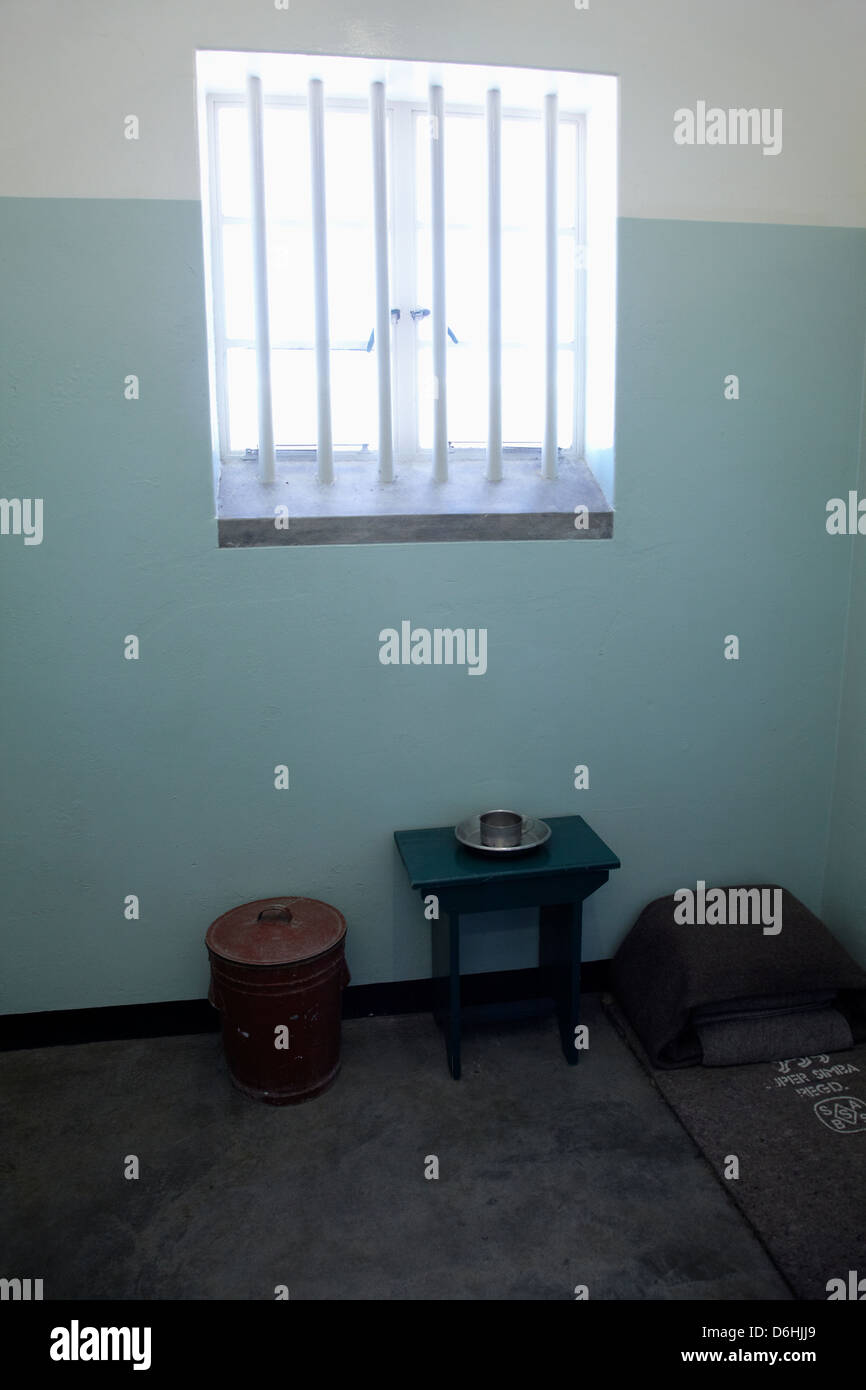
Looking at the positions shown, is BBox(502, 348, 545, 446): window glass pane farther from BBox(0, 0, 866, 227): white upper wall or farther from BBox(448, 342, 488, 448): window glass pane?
BBox(0, 0, 866, 227): white upper wall

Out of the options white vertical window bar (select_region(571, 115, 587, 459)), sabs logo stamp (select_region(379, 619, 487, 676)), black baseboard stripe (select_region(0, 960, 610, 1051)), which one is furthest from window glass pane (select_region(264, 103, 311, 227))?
black baseboard stripe (select_region(0, 960, 610, 1051))

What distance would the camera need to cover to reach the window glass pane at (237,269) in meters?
2.97

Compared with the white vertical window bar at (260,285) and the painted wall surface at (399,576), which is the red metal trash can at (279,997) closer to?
the painted wall surface at (399,576)

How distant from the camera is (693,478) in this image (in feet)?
9.99

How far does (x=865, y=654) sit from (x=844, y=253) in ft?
4.21

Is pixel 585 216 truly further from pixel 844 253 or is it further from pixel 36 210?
pixel 36 210

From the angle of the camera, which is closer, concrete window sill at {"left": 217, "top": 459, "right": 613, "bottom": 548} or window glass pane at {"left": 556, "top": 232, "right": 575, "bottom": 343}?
concrete window sill at {"left": 217, "top": 459, "right": 613, "bottom": 548}

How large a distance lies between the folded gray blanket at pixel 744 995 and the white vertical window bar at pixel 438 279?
5.67ft

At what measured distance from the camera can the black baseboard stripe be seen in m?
3.02

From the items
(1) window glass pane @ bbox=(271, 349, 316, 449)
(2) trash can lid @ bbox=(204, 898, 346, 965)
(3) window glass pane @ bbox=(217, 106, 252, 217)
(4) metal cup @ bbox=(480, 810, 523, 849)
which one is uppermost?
(3) window glass pane @ bbox=(217, 106, 252, 217)

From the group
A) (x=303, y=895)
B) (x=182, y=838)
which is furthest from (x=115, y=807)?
(x=303, y=895)

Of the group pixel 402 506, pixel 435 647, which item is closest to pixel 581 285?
pixel 402 506
